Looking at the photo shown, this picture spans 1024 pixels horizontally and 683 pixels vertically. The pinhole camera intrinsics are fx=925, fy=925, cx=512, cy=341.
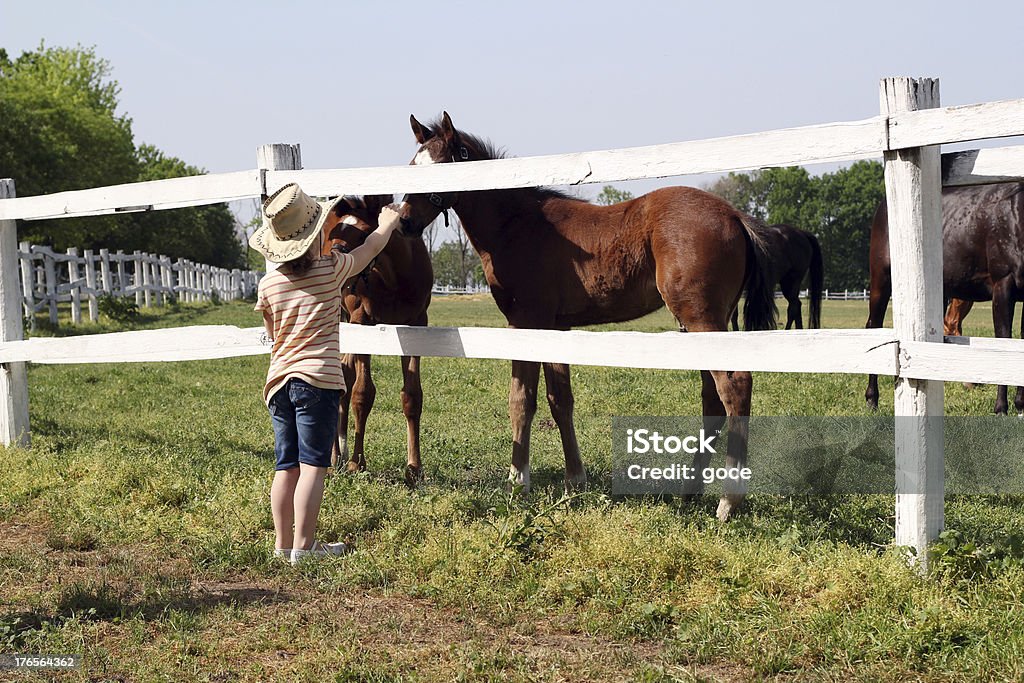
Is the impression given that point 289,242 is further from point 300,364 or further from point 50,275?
point 50,275

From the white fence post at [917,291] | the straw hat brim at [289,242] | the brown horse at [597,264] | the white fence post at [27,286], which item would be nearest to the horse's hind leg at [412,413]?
the brown horse at [597,264]

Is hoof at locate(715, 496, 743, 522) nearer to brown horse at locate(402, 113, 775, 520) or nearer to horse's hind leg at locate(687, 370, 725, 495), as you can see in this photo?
brown horse at locate(402, 113, 775, 520)

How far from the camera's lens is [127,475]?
598 centimetres

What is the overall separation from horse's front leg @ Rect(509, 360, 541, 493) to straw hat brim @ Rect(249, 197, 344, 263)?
1745 mm

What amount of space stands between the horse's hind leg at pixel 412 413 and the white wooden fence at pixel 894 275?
1006 mm

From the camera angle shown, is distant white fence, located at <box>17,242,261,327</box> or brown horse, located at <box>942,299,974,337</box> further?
distant white fence, located at <box>17,242,261,327</box>

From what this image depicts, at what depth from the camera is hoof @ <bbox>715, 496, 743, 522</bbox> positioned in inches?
201

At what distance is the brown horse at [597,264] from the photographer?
17.0 ft

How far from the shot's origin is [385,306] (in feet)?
22.1

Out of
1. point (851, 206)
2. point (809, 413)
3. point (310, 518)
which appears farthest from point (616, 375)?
point (851, 206)

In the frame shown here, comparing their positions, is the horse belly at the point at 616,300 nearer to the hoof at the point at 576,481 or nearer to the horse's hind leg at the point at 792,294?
the hoof at the point at 576,481

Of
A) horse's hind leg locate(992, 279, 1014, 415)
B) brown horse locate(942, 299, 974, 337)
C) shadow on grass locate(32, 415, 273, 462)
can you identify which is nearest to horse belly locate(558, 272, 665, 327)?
shadow on grass locate(32, 415, 273, 462)

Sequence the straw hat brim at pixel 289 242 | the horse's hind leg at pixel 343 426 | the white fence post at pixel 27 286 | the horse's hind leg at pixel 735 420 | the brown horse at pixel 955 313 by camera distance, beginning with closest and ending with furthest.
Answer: the straw hat brim at pixel 289 242, the horse's hind leg at pixel 735 420, the horse's hind leg at pixel 343 426, the brown horse at pixel 955 313, the white fence post at pixel 27 286

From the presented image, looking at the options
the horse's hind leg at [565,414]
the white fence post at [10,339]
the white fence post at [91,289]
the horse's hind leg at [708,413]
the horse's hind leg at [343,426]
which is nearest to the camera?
the horse's hind leg at [708,413]
